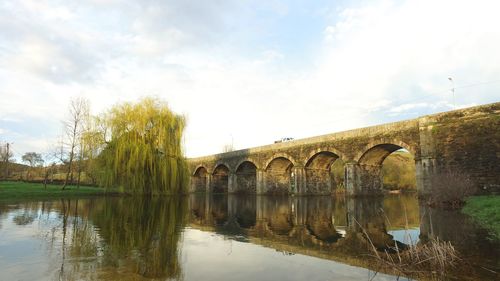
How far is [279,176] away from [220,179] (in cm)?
1168

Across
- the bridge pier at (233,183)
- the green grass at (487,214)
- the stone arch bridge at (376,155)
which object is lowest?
the green grass at (487,214)

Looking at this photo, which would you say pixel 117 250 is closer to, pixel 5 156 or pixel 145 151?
pixel 145 151

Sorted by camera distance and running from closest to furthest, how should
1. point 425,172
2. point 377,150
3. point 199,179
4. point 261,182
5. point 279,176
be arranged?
point 425,172 → point 377,150 → point 261,182 → point 279,176 → point 199,179

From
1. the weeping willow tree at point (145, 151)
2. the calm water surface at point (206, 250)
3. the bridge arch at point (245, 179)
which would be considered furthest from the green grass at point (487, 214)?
the bridge arch at point (245, 179)

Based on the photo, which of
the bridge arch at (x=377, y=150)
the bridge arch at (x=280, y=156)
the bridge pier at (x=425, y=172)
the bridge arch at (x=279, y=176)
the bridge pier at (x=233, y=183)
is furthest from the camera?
the bridge pier at (x=233, y=183)

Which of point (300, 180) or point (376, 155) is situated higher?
point (376, 155)

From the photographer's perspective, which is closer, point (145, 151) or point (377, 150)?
point (145, 151)

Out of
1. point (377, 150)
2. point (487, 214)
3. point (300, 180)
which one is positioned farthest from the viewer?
point (300, 180)

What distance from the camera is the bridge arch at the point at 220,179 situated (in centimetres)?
4547

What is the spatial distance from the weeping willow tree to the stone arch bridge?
11761 mm

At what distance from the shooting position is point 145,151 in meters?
24.0

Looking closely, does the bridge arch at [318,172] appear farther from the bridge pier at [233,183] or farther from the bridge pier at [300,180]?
the bridge pier at [233,183]

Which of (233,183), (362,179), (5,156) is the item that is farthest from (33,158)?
(362,179)

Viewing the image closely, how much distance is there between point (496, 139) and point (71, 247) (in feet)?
69.8
